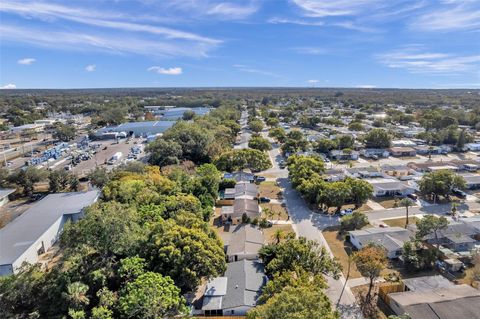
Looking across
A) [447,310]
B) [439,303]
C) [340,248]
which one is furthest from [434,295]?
[340,248]

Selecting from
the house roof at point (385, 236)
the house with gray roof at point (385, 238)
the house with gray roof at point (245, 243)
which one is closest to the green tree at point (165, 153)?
the house with gray roof at point (245, 243)

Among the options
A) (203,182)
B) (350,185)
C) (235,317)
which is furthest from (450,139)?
(235,317)

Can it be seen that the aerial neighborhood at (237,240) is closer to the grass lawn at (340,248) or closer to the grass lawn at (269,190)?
the grass lawn at (340,248)

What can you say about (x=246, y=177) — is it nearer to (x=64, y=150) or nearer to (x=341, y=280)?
(x=341, y=280)

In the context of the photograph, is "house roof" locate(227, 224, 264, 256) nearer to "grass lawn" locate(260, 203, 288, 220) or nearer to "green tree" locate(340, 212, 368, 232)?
"grass lawn" locate(260, 203, 288, 220)

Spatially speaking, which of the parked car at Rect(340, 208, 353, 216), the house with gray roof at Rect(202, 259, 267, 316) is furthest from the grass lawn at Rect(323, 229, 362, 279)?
the house with gray roof at Rect(202, 259, 267, 316)

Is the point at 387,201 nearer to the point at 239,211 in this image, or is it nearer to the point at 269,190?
the point at 269,190
